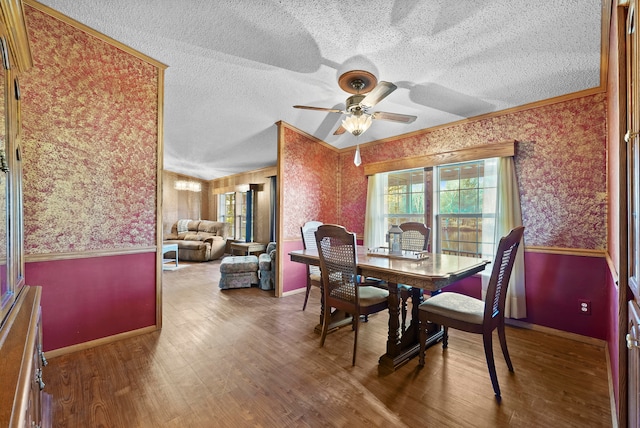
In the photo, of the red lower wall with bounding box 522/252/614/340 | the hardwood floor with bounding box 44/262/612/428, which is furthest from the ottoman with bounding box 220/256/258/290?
the red lower wall with bounding box 522/252/614/340

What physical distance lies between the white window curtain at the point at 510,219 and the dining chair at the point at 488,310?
3.68 ft

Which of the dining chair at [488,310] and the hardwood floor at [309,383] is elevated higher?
the dining chair at [488,310]

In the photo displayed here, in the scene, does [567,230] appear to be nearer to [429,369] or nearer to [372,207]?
[429,369]

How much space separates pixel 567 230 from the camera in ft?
9.25

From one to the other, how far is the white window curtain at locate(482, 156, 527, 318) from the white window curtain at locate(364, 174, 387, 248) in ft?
5.19

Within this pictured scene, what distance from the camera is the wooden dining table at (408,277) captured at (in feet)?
6.32

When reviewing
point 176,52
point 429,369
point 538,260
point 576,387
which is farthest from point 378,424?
point 176,52

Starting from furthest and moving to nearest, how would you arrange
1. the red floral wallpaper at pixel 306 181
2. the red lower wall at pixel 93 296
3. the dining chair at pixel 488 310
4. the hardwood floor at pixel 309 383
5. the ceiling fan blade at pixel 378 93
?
the red floral wallpaper at pixel 306 181
the red lower wall at pixel 93 296
the ceiling fan blade at pixel 378 93
the dining chair at pixel 488 310
the hardwood floor at pixel 309 383

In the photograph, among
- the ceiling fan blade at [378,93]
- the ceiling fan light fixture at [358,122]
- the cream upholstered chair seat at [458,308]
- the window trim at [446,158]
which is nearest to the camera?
the cream upholstered chair seat at [458,308]

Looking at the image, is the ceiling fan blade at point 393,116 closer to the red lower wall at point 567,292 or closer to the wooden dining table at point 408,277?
the wooden dining table at point 408,277

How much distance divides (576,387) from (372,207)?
9.76 feet

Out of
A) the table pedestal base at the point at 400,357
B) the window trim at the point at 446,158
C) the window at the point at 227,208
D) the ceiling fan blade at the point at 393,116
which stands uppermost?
the ceiling fan blade at the point at 393,116

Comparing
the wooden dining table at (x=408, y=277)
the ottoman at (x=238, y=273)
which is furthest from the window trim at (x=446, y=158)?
the ottoman at (x=238, y=273)

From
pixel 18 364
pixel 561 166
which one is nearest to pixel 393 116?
pixel 561 166
